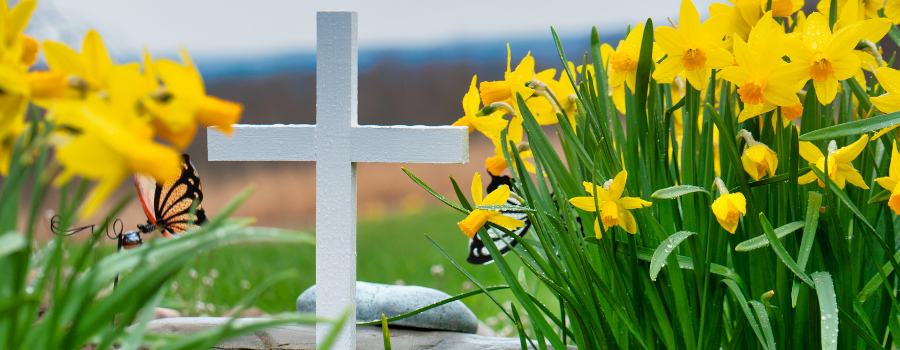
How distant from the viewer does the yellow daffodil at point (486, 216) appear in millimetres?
805

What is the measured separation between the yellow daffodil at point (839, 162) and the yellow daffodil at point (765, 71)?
3.1 inches

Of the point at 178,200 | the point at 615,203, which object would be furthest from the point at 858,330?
the point at 178,200

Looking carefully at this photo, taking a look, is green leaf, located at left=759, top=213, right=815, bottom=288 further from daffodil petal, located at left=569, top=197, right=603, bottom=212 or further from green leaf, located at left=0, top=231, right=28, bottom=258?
green leaf, located at left=0, top=231, right=28, bottom=258

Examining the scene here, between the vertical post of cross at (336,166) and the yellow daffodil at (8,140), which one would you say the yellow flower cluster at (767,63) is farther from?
the yellow daffodil at (8,140)

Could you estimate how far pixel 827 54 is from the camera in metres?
0.65

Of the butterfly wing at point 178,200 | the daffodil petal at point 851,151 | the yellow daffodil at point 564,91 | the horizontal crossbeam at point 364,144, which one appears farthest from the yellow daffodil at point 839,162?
the butterfly wing at point 178,200

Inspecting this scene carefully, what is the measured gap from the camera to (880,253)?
0.83 meters

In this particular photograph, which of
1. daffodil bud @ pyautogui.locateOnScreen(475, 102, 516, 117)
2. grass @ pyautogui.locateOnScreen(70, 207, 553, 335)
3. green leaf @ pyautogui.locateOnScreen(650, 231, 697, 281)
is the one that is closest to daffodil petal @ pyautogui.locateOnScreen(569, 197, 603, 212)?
green leaf @ pyautogui.locateOnScreen(650, 231, 697, 281)

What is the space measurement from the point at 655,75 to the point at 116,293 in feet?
2.14

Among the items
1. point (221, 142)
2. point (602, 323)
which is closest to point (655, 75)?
point (602, 323)

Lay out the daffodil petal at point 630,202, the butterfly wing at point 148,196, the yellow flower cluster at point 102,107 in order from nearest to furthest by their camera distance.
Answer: the yellow flower cluster at point 102,107 < the daffodil petal at point 630,202 < the butterfly wing at point 148,196

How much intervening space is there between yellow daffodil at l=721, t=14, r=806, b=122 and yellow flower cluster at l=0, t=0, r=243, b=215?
59cm

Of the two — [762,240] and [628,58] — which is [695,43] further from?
[762,240]

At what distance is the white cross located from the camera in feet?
3.27
